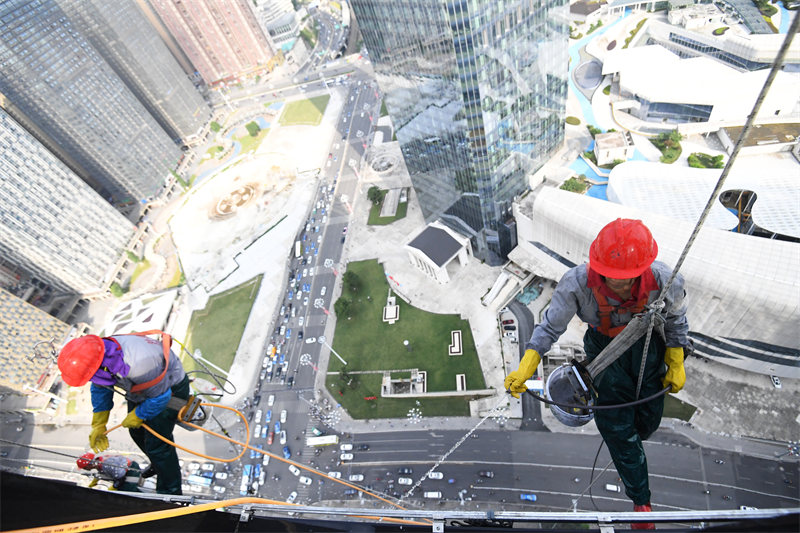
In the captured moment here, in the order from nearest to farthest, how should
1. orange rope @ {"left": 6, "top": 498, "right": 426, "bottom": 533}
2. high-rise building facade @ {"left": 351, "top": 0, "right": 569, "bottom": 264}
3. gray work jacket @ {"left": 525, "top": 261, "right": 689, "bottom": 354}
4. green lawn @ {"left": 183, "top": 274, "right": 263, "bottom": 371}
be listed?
orange rope @ {"left": 6, "top": 498, "right": 426, "bottom": 533}, gray work jacket @ {"left": 525, "top": 261, "right": 689, "bottom": 354}, high-rise building facade @ {"left": 351, "top": 0, "right": 569, "bottom": 264}, green lawn @ {"left": 183, "top": 274, "right": 263, "bottom": 371}

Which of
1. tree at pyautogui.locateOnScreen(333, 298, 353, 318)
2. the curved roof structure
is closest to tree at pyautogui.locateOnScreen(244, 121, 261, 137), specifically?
tree at pyautogui.locateOnScreen(333, 298, 353, 318)

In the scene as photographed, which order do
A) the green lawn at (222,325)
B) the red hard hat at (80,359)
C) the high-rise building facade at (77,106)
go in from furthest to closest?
the high-rise building facade at (77,106) → the green lawn at (222,325) → the red hard hat at (80,359)

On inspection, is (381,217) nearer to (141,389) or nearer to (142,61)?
(141,389)

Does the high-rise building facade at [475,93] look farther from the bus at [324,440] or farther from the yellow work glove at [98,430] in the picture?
the yellow work glove at [98,430]

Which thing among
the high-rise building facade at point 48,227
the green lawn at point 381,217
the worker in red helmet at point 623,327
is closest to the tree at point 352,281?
the green lawn at point 381,217

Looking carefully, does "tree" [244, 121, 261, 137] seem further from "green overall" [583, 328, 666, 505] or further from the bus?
"green overall" [583, 328, 666, 505]

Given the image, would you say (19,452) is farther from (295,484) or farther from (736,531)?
(736,531)
